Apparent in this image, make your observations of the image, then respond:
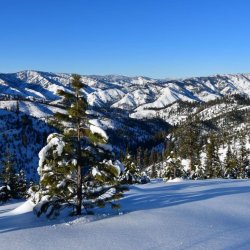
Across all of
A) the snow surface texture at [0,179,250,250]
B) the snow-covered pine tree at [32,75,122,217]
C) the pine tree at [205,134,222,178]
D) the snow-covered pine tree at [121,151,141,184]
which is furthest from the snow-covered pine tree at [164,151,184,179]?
the snow-covered pine tree at [32,75,122,217]

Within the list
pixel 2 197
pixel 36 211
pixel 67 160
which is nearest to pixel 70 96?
pixel 67 160

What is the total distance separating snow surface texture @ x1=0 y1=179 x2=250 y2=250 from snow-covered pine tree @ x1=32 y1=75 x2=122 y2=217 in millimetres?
1067

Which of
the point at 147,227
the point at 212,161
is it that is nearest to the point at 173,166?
the point at 212,161

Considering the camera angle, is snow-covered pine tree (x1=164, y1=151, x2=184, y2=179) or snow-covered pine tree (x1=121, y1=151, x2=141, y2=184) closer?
snow-covered pine tree (x1=121, y1=151, x2=141, y2=184)

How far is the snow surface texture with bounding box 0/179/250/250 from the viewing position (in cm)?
1295

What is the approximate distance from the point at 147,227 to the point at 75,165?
4948mm

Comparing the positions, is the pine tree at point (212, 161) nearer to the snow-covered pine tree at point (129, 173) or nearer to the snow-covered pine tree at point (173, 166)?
the snow-covered pine tree at point (173, 166)

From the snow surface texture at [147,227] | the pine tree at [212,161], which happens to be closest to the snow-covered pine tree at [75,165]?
the snow surface texture at [147,227]

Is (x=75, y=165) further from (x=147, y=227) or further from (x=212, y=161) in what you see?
(x=212, y=161)

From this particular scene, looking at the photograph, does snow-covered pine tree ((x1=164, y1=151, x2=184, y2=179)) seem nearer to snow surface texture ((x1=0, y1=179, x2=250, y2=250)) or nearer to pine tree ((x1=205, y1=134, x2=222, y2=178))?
pine tree ((x1=205, y1=134, x2=222, y2=178))

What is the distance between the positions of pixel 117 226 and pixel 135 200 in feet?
24.2

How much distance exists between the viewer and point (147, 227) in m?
15.3

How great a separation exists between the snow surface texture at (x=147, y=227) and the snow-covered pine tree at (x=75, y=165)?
1.07m

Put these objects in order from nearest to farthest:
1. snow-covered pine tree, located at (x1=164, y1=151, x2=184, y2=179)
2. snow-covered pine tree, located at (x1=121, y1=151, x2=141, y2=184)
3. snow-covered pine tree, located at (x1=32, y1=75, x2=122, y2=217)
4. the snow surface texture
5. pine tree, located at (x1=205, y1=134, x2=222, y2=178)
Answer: the snow surface texture
snow-covered pine tree, located at (x1=32, y1=75, x2=122, y2=217)
snow-covered pine tree, located at (x1=121, y1=151, x2=141, y2=184)
snow-covered pine tree, located at (x1=164, y1=151, x2=184, y2=179)
pine tree, located at (x1=205, y1=134, x2=222, y2=178)
